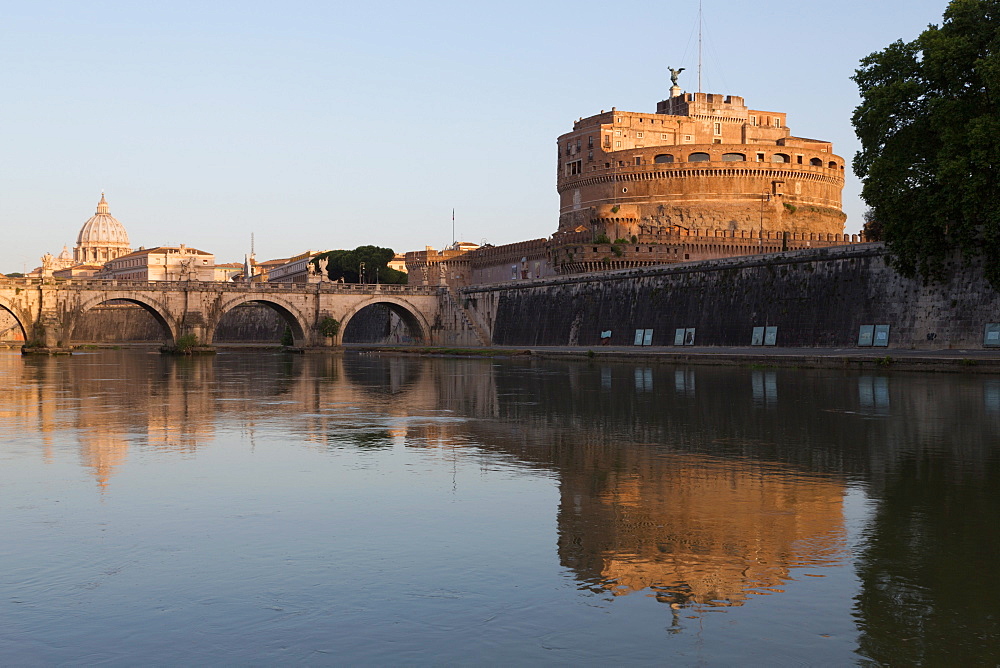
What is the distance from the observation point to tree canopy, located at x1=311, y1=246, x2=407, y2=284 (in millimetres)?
126938

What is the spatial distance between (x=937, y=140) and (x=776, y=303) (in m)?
14.2

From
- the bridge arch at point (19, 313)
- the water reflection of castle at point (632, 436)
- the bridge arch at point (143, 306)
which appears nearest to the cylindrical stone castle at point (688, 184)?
the bridge arch at point (143, 306)

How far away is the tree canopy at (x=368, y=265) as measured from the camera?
127m

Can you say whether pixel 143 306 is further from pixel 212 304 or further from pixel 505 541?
pixel 505 541

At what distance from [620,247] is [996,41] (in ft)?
145

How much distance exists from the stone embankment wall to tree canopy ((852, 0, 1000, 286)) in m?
2.06

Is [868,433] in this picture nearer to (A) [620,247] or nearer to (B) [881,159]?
(B) [881,159]

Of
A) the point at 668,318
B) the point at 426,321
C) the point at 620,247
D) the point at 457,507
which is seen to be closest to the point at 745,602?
the point at 457,507

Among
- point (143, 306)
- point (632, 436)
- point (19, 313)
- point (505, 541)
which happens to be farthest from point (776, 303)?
point (19, 313)

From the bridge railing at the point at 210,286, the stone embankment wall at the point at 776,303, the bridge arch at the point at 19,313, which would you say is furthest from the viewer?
the bridge railing at the point at 210,286

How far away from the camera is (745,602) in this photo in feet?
23.8

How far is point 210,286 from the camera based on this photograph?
260 ft

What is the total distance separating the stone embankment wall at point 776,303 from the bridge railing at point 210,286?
18360 millimetres

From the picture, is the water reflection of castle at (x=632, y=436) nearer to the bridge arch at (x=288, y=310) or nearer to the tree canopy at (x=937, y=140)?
the tree canopy at (x=937, y=140)
